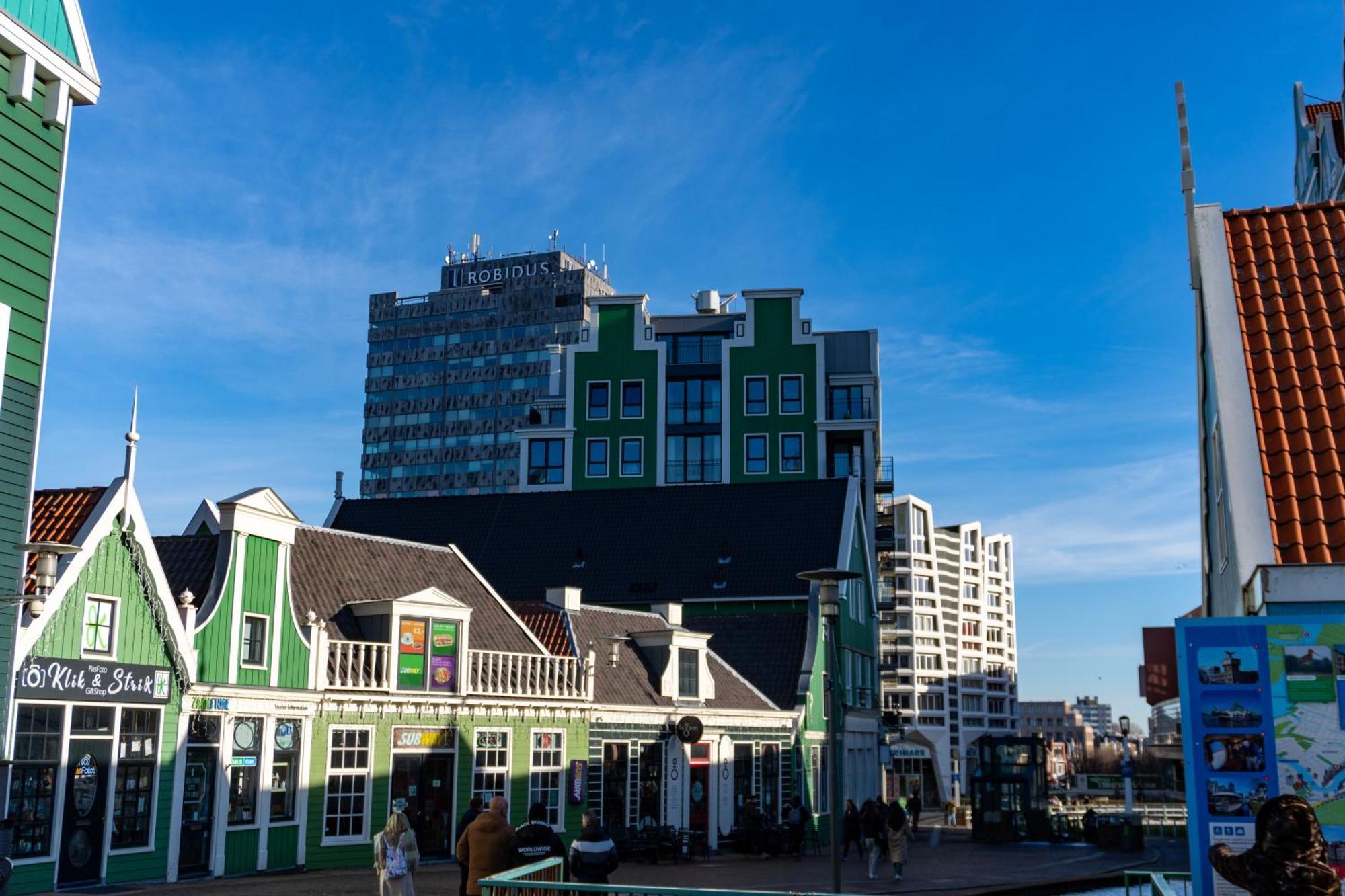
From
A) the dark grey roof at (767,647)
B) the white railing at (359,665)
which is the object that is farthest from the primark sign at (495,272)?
the white railing at (359,665)

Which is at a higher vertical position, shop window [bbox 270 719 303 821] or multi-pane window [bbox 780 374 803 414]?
multi-pane window [bbox 780 374 803 414]

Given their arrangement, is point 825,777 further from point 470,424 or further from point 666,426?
point 470,424

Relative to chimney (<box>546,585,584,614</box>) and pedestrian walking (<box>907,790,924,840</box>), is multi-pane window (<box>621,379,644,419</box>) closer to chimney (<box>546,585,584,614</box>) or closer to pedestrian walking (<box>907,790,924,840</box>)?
pedestrian walking (<box>907,790,924,840</box>)

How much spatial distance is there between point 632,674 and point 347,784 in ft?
34.9

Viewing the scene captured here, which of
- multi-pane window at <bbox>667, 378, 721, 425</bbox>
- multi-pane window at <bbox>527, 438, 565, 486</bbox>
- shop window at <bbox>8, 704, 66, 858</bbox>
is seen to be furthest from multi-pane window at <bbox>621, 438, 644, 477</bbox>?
shop window at <bbox>8, 704, 66, 858</bbox>

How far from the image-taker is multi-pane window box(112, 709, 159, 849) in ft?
71.9

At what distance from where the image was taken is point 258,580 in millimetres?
25766

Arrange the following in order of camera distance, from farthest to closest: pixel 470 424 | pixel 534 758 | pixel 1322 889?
pixel 470 424 → pixel 534 758 → pixel 1322 889

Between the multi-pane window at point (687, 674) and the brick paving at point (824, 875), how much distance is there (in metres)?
4.78

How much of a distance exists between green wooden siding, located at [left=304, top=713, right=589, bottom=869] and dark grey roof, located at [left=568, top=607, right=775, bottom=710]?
127 inches

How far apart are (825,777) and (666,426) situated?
26742 millimetres

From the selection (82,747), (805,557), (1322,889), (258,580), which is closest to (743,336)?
(805,557)

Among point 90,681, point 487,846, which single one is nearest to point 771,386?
point 90,681

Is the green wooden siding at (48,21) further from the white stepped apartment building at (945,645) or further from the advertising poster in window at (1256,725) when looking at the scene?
the white stepped apartment building at (945,645)
